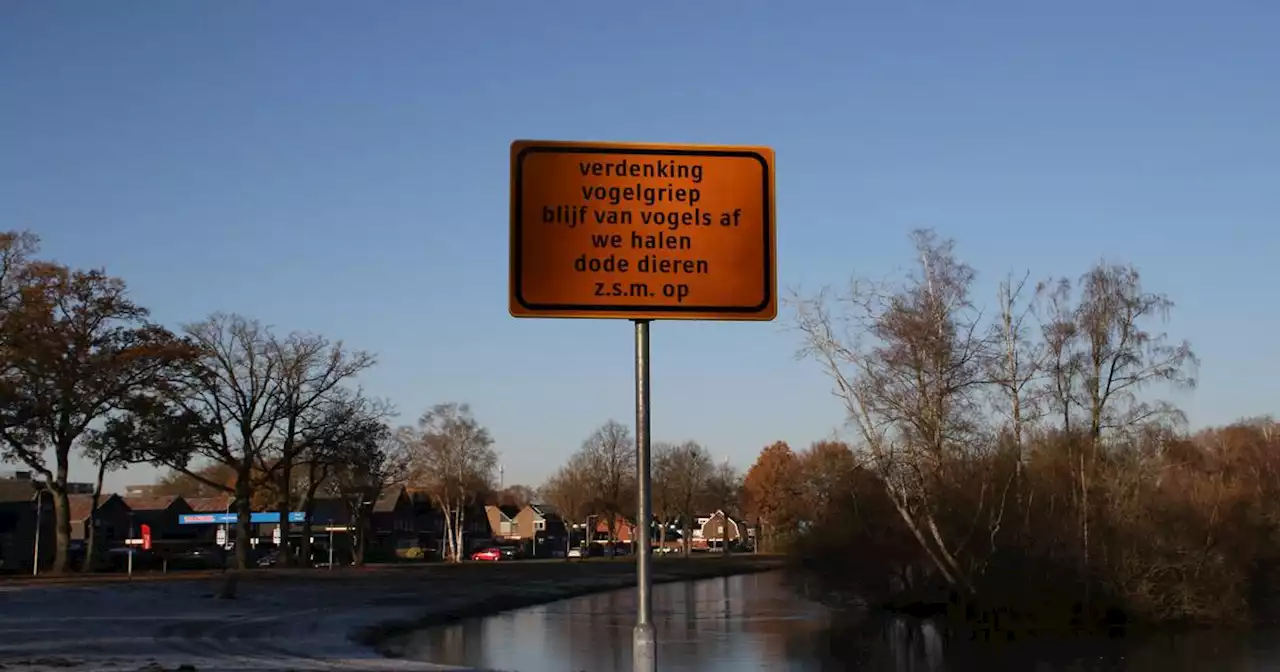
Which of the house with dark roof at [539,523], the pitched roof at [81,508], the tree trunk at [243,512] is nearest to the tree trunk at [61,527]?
the tree trunk at [243,512]

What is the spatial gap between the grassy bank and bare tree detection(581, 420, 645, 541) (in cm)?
1398

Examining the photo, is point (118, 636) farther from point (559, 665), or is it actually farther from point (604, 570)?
point (604, 570)

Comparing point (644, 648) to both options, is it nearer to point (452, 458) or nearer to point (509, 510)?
point (452, 458)

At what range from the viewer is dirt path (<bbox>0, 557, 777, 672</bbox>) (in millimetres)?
20203

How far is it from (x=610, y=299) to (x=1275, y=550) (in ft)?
126

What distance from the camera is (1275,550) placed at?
3784 centimetres

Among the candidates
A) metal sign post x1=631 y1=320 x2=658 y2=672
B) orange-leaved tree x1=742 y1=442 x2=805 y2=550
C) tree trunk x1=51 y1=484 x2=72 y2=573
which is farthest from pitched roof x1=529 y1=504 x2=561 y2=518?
metal sign post x1=631 y1=320 x2=658 y2=672

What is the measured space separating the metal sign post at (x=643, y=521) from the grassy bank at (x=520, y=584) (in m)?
21.8

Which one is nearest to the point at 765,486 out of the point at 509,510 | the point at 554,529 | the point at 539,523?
the point at 539,523

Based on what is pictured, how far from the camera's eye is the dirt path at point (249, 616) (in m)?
20.2

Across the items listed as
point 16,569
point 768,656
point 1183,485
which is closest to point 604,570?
point 16,569

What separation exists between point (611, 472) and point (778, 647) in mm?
72663

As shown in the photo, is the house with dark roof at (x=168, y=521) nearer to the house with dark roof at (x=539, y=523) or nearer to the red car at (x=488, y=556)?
the red car at (x=488, y=556)

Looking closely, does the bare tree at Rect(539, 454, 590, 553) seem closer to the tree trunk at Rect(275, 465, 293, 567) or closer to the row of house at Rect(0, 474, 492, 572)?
the row of house at Rect(0, 474, 492, 572)
